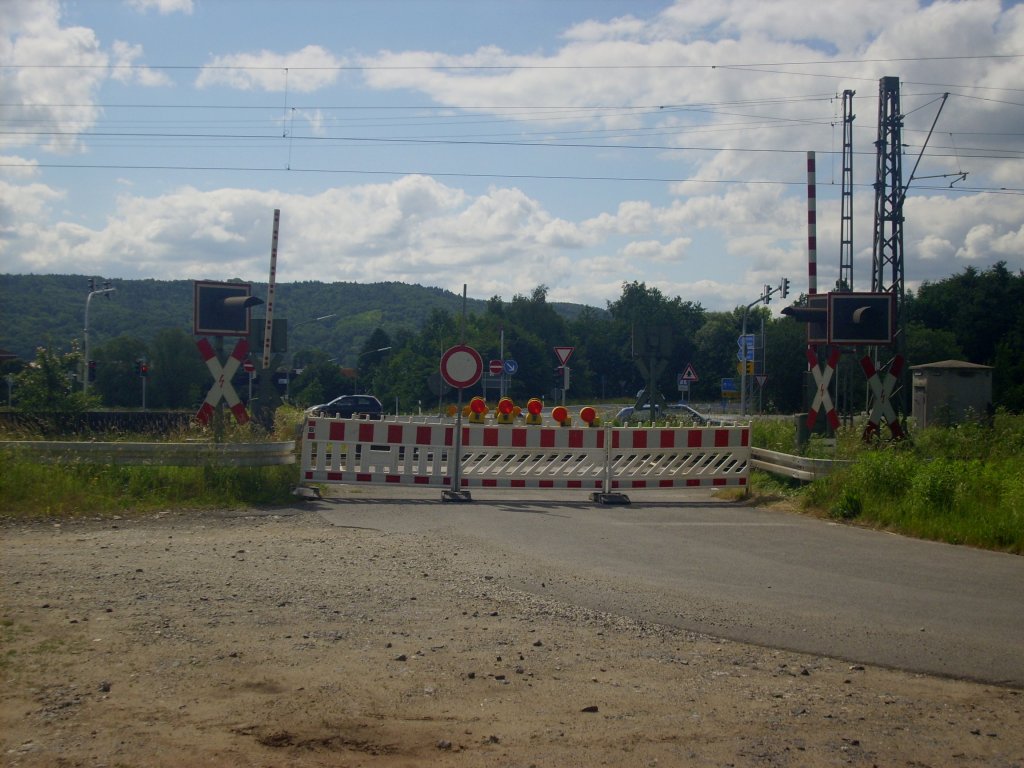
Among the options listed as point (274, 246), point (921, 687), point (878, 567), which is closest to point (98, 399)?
point (274, 246)

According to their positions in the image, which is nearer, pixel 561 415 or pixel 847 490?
pixel 847 490

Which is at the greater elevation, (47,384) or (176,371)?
(176,371)

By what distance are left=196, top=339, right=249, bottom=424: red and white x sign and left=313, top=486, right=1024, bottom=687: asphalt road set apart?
298 centimetres

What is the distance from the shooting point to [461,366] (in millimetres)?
16188

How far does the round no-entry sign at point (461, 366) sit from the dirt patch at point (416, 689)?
8188 mm

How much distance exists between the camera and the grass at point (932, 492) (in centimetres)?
1141

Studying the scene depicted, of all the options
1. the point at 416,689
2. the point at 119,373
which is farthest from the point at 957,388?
the point at 119,373

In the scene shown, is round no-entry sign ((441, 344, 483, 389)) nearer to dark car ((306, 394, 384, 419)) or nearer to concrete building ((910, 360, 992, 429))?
concrete building ((910, 360, 992, 429))

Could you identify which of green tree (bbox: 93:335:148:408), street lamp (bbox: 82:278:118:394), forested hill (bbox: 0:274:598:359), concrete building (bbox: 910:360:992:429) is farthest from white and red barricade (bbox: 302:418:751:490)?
green tree (bbox: 93:335:148:408)

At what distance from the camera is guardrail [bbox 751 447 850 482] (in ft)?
48.9

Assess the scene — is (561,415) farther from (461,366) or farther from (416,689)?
(416,689)

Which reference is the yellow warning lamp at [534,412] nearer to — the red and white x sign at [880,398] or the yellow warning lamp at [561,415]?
the yellow warning lamp at [561,415]

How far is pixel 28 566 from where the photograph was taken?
28.0 ft

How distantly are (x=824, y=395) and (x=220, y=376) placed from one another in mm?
10476
